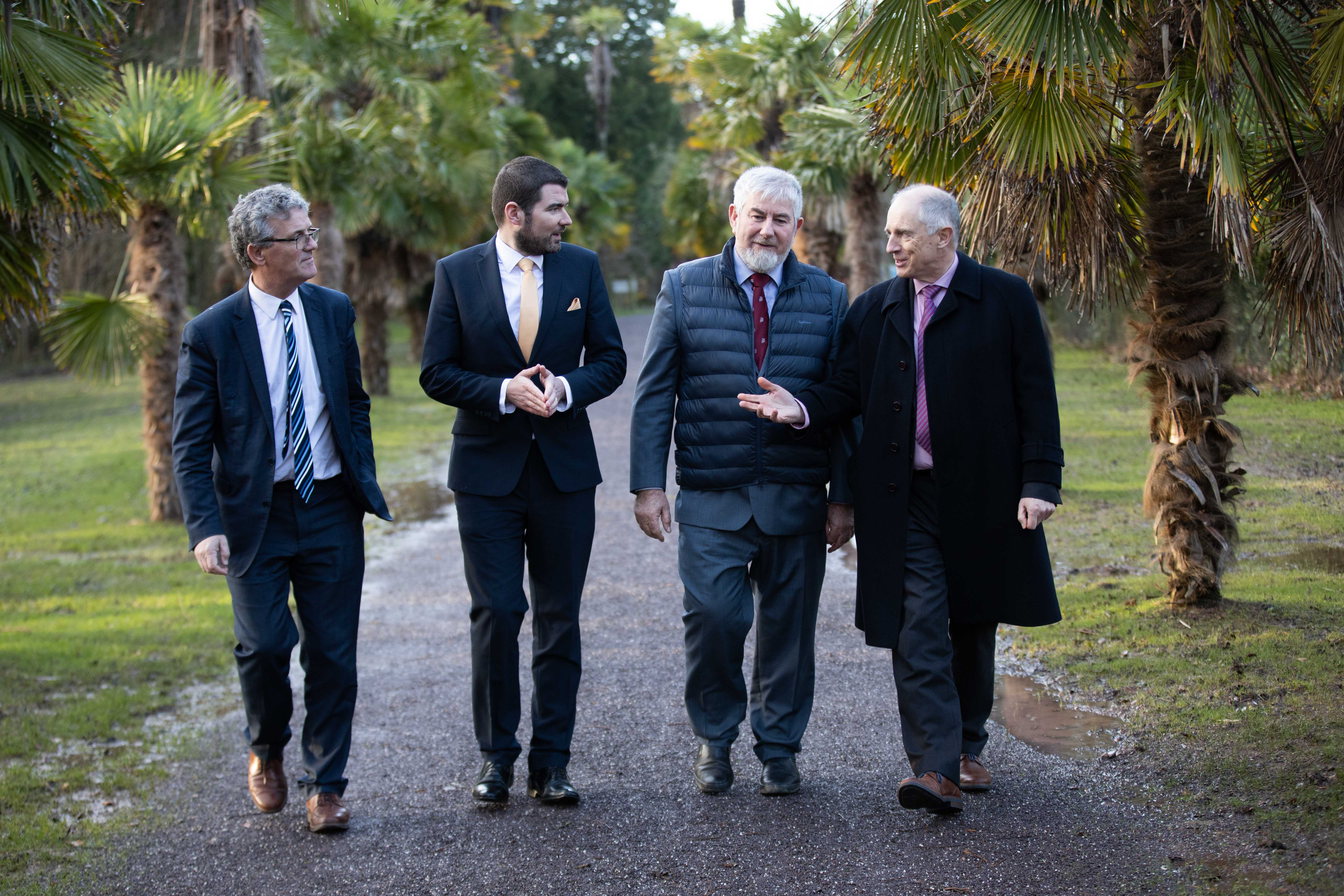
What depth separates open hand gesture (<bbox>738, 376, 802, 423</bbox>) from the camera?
14.2ft

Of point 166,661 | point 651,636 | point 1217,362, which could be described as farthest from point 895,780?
point 166,661

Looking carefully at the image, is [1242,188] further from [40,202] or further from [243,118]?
[243,118]

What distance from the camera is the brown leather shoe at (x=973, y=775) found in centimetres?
437

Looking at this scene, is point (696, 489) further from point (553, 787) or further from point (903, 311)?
point (553, 787)

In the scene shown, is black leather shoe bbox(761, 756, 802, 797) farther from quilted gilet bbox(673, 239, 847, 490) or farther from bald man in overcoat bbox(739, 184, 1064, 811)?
quilted gilet bbox(673, 239, 847, 490)

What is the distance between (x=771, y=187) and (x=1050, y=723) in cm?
256

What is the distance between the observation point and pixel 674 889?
146 inches

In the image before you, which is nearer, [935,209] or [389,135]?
[935,209]

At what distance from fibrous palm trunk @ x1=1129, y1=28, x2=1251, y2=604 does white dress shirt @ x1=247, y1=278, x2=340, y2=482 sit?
14.4 ft

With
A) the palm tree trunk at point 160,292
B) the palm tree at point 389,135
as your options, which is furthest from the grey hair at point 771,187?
the palm tree at point 389,135

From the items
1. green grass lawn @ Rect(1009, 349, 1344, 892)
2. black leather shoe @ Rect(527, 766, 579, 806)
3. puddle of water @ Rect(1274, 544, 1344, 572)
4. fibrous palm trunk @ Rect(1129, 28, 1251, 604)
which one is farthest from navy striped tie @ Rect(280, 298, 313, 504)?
puddle of water @ Rect(1274, 544, 1344, 572)

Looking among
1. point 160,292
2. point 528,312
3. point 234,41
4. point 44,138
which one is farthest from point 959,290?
point 234,41

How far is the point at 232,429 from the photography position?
4312mm

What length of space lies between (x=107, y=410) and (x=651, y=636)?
62.7ft
